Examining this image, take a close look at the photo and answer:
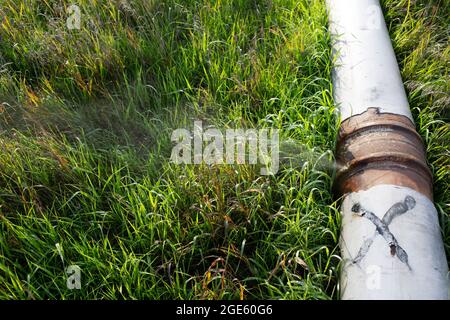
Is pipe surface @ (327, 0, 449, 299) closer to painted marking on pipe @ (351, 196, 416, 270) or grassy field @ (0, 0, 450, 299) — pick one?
painted marking on pipe @ (351, 196, 416, 270)

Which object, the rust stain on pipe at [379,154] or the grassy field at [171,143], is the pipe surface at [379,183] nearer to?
the rust stain on pipe at [379,154]

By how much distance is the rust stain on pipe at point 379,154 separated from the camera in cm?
257

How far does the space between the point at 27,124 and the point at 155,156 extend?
2.56ft

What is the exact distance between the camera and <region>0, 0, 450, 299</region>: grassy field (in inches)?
100

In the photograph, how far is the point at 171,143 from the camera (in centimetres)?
300

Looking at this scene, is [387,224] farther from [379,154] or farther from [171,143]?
[171,143]

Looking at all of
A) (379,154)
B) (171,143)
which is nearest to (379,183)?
(379,154)

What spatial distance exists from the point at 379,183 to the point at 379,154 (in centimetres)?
16

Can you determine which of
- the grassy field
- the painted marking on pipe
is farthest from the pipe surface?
the grassy field

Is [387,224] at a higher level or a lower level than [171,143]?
lower

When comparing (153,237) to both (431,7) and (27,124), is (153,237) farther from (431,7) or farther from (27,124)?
(431,7)

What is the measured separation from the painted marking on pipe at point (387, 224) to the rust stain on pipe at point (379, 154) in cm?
11
